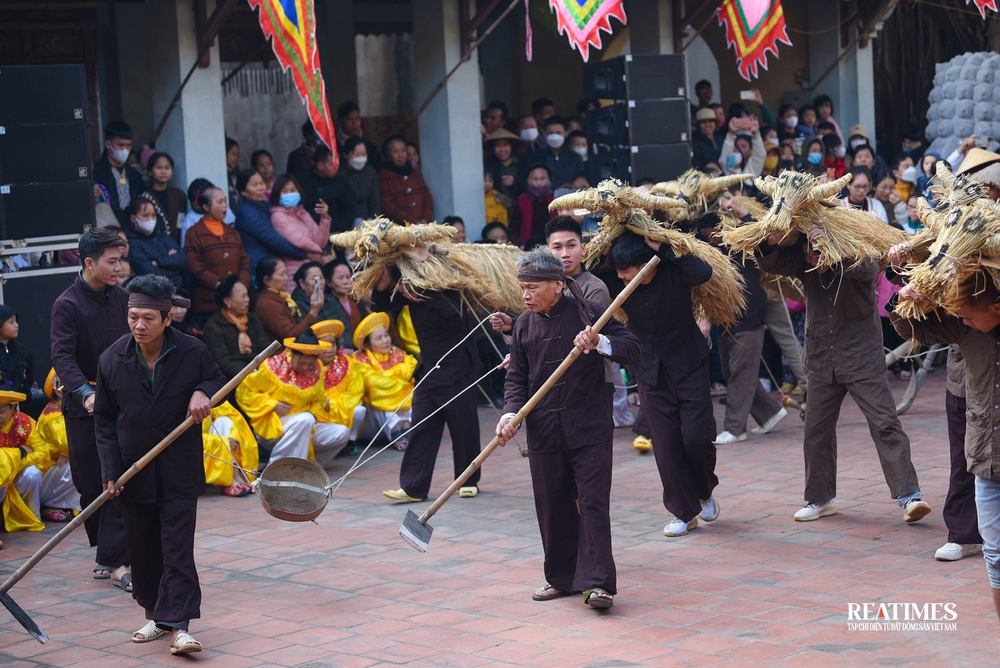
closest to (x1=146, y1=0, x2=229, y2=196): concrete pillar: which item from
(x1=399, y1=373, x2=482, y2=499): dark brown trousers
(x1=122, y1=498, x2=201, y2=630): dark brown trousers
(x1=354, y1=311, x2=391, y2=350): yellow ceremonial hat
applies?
(x1=354, y1=311, x2=391, y2=350): yellow ceremonial hat

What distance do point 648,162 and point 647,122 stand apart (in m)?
0.37

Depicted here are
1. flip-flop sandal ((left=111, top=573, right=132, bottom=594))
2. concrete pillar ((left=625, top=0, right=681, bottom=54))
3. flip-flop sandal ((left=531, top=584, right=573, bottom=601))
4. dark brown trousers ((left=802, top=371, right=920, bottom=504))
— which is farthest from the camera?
concrete pillar ((left=625, top=0, right=681, bottom=54))

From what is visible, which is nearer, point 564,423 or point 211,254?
point 564,423

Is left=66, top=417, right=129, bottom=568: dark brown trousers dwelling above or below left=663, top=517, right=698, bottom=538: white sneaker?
above

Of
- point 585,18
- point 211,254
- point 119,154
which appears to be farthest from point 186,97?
point 585,18

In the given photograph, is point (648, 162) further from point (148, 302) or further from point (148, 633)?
point (148, 633)

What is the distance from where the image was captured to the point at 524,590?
19.0 feet

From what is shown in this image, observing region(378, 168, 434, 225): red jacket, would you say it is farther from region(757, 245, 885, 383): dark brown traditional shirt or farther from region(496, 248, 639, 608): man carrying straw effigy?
region(496, 248, 639, 608): man carrying straw effigy

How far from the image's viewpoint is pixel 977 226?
4277mm

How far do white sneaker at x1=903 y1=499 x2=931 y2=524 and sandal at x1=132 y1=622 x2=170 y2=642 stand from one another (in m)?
3.77

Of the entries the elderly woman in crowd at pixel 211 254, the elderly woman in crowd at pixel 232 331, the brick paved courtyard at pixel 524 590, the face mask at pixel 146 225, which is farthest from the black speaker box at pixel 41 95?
the brick paved courtyard at pixel 524 590

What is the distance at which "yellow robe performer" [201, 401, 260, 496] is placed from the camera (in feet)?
26.8

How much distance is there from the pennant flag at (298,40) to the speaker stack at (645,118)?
10.4 feet

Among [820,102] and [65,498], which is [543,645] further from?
[820,102]
